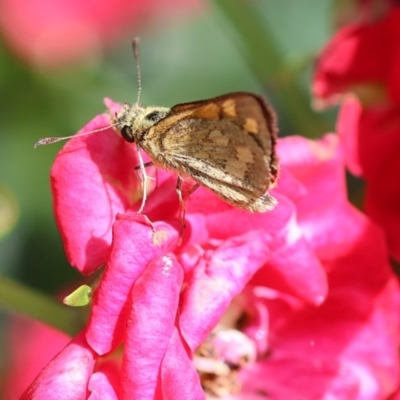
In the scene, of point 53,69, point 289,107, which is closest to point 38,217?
point 53,69

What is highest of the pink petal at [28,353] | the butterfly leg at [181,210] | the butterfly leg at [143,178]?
the butterfly leg at [143,178]

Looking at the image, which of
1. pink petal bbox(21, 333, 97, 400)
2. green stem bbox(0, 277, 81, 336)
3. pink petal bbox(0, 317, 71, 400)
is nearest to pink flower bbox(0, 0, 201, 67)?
pink petal bbox(0, 317, 71, 400)

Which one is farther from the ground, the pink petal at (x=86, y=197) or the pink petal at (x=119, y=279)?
the pink petal at (x=86, y=197)

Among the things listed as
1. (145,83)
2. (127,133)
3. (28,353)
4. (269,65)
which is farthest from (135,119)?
(145,83)

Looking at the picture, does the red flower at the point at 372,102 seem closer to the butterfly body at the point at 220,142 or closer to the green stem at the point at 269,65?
the green stem at the point at 269,65

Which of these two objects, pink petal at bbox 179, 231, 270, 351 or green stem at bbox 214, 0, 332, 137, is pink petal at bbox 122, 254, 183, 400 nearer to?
pink petal at bbox 179, 231, 270, 351

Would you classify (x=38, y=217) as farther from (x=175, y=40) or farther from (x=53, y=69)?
(x=175, y=40)

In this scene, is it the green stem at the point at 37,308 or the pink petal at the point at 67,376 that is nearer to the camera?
the pink petal at the point at 67,376

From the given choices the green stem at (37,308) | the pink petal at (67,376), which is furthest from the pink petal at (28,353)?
the pink petal at (67,376)
